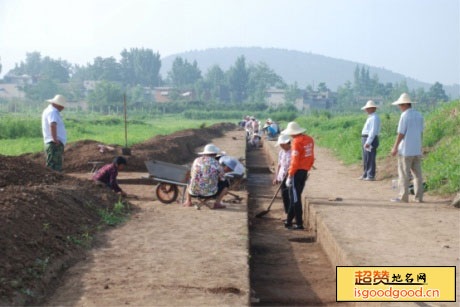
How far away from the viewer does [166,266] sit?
5.89 m

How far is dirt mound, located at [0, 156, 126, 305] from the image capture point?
509cm

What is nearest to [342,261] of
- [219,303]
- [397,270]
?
[397,270]

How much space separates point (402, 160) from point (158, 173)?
4.20 metres

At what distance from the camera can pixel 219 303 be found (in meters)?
4.87

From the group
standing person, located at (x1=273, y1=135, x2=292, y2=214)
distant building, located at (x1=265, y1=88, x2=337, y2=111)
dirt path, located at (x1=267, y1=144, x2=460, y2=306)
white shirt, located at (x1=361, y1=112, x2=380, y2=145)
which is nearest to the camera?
dirt path, located at (x1=267, y1=144, x2=460, y2=306)

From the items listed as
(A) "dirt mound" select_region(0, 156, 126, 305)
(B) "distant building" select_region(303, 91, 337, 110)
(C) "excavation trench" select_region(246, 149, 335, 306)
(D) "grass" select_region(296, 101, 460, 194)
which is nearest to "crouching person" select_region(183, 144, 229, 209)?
(C) "excavation trench" select_region(246, 149, 335, 306)

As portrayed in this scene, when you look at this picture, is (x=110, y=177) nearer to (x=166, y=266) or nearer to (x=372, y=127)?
(x=166, y=266)

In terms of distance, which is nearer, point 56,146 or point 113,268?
point 113,268

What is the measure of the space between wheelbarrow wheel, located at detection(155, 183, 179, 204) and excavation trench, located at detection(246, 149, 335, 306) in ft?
4.72

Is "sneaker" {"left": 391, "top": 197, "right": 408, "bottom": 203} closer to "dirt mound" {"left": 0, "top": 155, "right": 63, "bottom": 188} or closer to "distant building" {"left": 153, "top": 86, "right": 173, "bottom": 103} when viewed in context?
"dirt mound" {"left": 0, "top": 155, "right": 63, "bottom": 188}

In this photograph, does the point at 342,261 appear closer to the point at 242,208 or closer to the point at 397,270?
the point at 397,270

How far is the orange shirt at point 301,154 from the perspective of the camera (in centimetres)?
872

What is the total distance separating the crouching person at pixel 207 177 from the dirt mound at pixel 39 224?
1327mm

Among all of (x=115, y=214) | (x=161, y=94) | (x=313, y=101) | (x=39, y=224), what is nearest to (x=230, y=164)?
(x=115, y=214)
